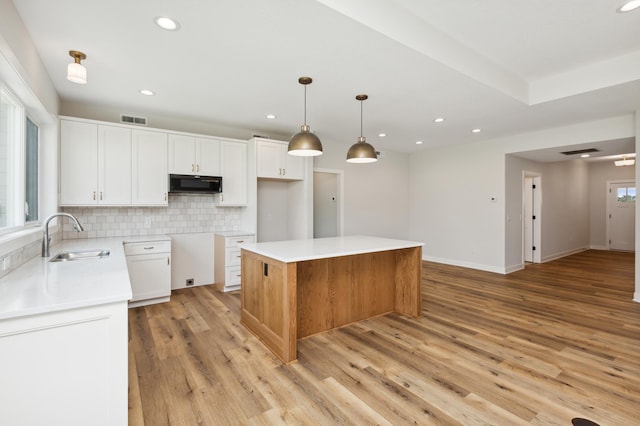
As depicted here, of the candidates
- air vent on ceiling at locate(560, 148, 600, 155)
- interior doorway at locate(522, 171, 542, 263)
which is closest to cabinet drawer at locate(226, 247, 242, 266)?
air vent on ceiling at locate(560, 148, 600, 155)

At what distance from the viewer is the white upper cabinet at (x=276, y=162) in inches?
188

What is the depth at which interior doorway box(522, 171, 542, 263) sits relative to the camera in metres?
6.93

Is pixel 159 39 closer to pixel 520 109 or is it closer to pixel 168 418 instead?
pixel 168 418

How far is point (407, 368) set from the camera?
2447 millimetres

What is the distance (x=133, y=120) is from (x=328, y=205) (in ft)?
12.0

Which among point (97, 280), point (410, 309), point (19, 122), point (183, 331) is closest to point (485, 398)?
point (410, 309)

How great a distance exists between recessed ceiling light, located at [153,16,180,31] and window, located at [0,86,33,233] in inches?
49.0

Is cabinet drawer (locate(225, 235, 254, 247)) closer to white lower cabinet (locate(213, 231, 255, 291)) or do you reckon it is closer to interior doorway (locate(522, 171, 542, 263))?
white lower cabinet (locate(213, 231, 255, 291))

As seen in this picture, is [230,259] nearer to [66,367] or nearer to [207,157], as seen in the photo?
[207,157]

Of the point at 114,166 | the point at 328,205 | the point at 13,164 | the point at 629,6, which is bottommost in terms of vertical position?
the point at 328,205

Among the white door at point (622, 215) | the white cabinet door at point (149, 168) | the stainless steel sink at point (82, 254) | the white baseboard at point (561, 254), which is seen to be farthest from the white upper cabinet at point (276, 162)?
the white door at point (622, 215)

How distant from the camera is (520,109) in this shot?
4047 millimetres

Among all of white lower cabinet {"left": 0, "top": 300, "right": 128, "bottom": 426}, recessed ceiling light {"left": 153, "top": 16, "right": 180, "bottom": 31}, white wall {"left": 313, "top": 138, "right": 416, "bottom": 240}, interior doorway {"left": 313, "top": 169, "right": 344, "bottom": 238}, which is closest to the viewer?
white lower cabinet {"left": 0, "top": 300, "right": 128, "bottom": 426}

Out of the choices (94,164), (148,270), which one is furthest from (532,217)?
(94,164)
